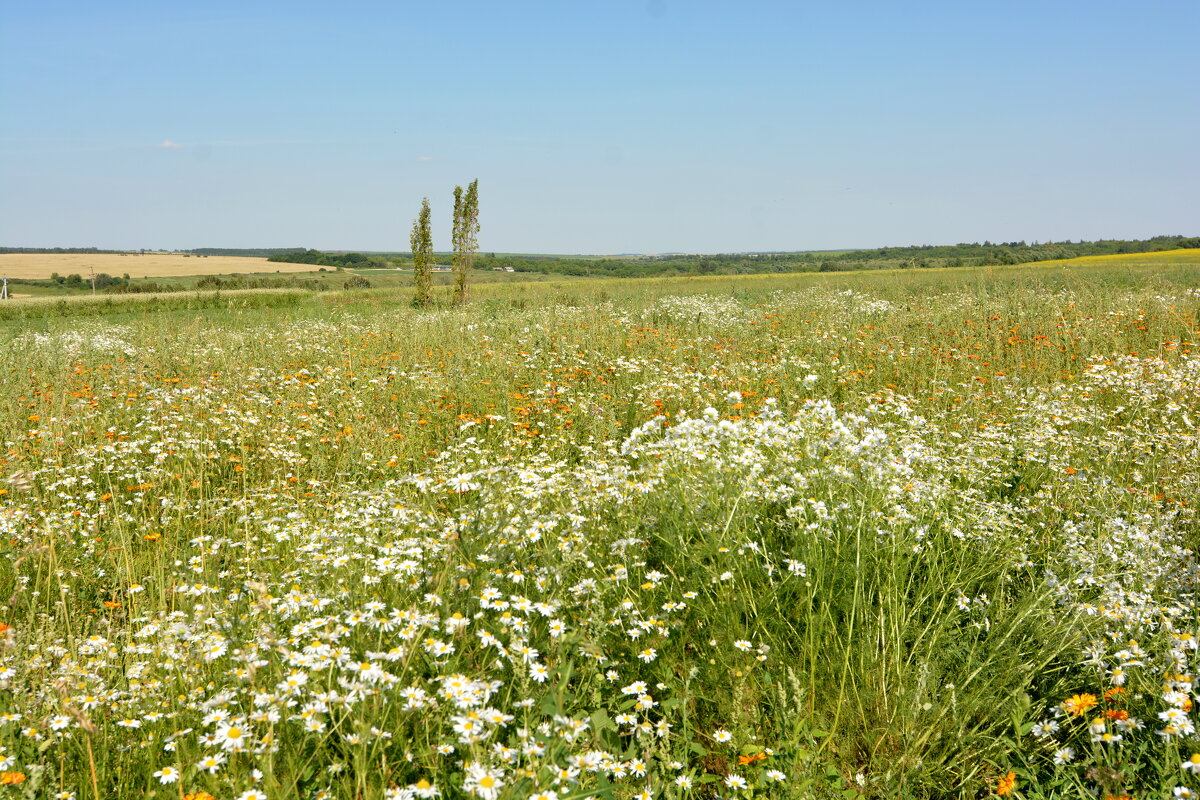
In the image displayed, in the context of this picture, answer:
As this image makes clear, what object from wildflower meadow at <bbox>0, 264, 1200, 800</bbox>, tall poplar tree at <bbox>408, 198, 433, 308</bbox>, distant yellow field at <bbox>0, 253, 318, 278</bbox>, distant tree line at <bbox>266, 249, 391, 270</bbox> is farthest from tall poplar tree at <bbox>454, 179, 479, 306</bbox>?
distant tree line at <bbox>266, 249, 391, 270</bbox>

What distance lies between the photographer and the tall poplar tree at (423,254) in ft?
88.8

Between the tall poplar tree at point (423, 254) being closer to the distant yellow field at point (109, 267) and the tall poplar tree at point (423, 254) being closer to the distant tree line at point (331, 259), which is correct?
the distant yellow field at point (109, 267)

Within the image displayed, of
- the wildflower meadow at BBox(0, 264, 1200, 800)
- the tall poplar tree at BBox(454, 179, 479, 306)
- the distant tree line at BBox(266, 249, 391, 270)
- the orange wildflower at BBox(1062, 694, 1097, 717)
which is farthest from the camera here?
the distant tree line at BBox(266, 249, 391, 270)

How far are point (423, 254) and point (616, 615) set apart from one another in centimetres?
2641

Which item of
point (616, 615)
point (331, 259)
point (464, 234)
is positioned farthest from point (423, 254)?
point (331, 259)

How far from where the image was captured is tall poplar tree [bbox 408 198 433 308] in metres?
27.1

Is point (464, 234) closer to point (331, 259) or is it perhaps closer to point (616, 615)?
point (616, 615)

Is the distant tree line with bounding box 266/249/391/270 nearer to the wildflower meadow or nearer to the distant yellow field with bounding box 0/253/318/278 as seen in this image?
the distant yellow field with bounding box 0/253/318/278

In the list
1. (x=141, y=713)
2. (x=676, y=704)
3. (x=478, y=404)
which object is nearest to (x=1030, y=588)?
(x=676, y=704)

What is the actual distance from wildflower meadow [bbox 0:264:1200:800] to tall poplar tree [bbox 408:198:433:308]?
21.4 m

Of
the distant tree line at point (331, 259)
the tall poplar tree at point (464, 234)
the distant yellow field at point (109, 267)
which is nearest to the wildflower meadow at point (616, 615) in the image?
the tall poplar tree at point (464, 234)

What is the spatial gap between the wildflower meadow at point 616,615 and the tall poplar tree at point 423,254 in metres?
21.4

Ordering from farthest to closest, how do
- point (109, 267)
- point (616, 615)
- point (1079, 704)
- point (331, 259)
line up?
point (331, 259) < point (109, 267) < point (616, 615) < point (1079, 704)

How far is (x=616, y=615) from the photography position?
2762mm
